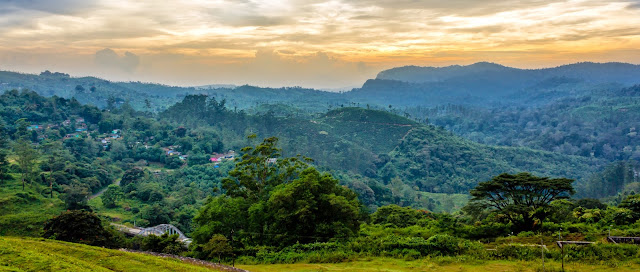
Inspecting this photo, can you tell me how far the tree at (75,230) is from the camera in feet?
62.2

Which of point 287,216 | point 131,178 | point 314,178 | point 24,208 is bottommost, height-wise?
point 131,178

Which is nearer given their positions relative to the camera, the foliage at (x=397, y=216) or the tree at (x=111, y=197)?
the foliage at (x=397, y=216)

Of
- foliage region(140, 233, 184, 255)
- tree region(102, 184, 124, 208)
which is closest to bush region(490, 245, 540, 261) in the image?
foliage region(140, 233, 184, 255)

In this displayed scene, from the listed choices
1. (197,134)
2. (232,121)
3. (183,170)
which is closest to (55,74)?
(232,121)

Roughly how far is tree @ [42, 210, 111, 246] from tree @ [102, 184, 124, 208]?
2387 centimetres

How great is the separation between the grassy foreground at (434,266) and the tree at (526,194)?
4.68 meters

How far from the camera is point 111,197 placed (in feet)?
139

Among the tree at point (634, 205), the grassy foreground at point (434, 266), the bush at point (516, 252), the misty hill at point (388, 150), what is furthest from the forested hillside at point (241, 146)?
the tree at point (634, 205)

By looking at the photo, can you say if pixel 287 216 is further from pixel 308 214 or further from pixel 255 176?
pixel 255 176

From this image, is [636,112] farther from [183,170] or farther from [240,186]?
[240,186]

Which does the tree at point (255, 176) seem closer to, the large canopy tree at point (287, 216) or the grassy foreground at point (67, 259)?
the large canopy tree at point (287, 216)

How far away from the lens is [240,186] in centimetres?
2484

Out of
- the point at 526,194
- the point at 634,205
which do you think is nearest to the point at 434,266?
the point at 526,194

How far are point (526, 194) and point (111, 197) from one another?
37.9m
